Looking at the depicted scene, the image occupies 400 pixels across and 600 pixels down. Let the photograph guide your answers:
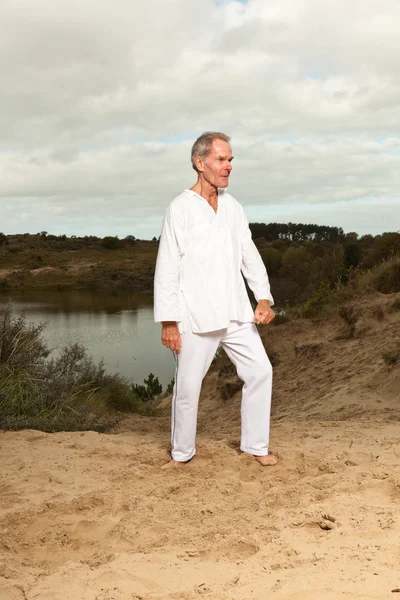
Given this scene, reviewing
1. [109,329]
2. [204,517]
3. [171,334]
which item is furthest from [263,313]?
[109,329]

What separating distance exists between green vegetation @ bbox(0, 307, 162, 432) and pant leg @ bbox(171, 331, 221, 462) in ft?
6.95

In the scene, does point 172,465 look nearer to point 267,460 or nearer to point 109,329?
point 267,460

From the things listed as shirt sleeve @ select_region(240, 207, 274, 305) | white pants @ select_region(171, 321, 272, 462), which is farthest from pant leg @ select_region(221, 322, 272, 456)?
shirt sleeve @ select_region(240, 207, 274, 305)

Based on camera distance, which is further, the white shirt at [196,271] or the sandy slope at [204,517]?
the white shirt at [196,271]

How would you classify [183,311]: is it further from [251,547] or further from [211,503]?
[251,547]

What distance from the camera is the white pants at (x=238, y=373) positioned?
413 cm

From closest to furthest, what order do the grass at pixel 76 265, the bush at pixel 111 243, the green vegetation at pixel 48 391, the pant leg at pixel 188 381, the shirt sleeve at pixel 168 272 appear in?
the shirt sleeve at pixel 168 272
the pant leg at pixel 188 381
the green vegetation at pixel 48 391
the grass at pixel 76 265
the bush at pixel 111 243

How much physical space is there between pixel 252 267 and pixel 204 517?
1.74 metres

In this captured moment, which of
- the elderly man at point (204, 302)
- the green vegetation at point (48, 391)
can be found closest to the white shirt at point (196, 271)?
the elderly man at point (204, 302)

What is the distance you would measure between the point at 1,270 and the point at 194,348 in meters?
39.5

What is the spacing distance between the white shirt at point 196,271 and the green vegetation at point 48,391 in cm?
247

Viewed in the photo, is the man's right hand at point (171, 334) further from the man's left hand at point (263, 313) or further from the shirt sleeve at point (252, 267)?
the shirt sleeve at point (252, 267)

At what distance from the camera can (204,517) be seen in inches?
134

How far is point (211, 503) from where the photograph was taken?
359 cm
